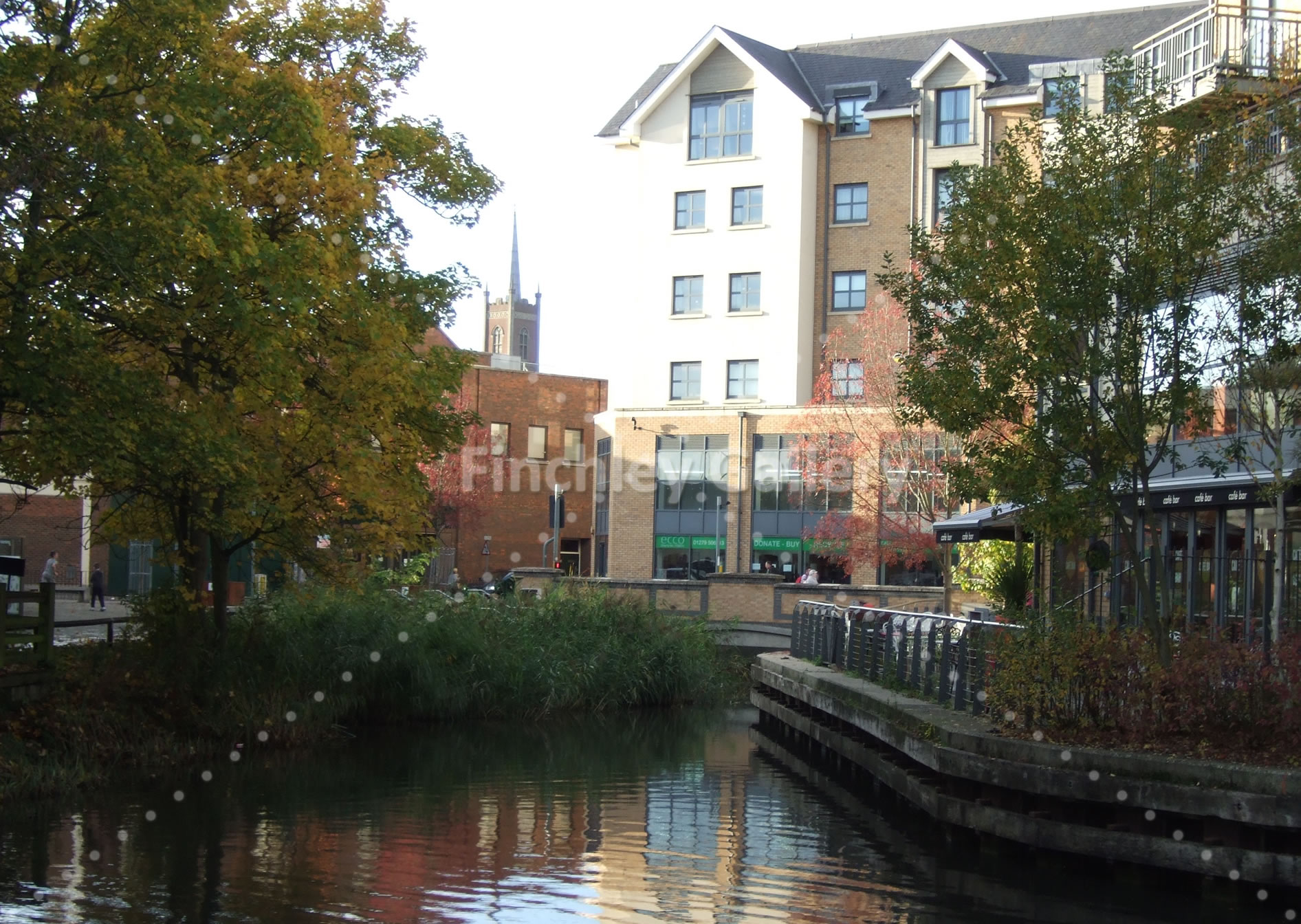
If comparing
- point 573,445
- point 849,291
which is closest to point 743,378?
point 849,291

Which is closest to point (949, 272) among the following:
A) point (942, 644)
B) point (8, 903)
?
point (942, 644)

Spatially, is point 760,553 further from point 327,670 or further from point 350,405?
point 350,405

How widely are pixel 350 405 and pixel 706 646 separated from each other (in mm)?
12647

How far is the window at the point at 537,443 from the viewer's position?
2697 inches

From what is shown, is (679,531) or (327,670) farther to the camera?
(679,531)

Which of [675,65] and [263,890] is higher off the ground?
[675,65]

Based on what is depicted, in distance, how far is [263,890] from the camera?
11992 mm

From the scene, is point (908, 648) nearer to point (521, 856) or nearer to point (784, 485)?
point (521, 856)

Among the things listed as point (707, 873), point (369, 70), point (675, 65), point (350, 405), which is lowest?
point (707, 873)

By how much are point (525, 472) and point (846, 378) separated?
27208 millimetres

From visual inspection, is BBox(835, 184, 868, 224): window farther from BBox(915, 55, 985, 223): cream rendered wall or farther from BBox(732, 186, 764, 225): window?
BBox(732, 186, 764, 225): window

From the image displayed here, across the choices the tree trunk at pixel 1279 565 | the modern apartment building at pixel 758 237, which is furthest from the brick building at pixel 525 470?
the tree trunk at pixel 1279 565

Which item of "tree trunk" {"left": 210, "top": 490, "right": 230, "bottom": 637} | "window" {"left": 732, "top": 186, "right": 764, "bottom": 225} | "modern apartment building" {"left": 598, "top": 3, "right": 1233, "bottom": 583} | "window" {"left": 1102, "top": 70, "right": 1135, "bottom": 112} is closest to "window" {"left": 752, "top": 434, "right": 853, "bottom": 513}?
"modern apartment building" {"left": 598, "top": 3, "right": 1233, "bottom": 583}

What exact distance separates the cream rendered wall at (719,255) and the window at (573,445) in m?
15.6
